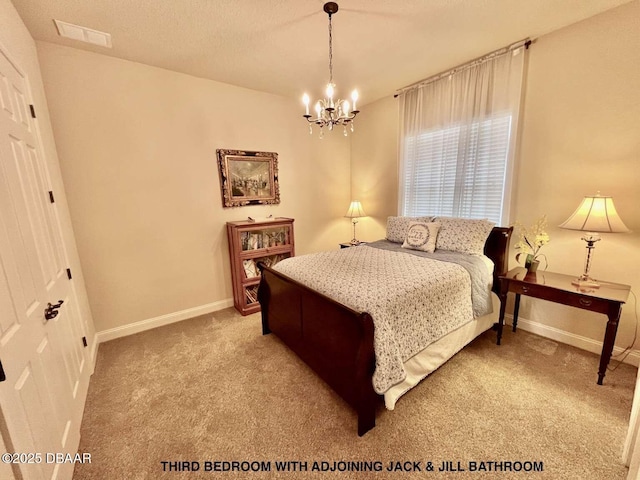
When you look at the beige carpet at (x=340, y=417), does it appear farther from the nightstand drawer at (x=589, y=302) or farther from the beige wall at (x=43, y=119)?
the beige wall at (x=43, y=119)

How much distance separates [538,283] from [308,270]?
1.95m

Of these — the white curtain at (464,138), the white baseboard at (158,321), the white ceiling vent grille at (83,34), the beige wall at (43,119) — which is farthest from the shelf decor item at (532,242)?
the white ceiling vent grille at (83,34)

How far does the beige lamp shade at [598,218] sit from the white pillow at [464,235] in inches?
26.3

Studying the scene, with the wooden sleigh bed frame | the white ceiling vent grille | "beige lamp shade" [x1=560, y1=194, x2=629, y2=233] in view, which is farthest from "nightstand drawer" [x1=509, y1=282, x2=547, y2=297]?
the white ceiling vent grille

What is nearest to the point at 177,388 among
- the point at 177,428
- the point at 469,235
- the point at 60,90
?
the point at 177,428

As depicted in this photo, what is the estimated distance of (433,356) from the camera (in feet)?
6.42

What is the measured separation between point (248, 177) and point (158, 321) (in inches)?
80.7

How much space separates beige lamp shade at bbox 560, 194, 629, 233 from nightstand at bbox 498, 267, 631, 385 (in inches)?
18.7

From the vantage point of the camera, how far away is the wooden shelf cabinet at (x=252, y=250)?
321 centimetres

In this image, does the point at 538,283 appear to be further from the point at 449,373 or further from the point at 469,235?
the point at 449,373

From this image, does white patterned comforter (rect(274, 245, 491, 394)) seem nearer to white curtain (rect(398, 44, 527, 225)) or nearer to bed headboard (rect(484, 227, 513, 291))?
bed headboard (rect(484, 227, 513, 291))

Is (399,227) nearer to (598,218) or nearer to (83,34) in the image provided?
(598,218)

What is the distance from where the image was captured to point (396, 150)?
3.75m

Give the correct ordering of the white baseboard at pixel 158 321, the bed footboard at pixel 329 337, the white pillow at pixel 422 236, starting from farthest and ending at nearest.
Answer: the white pillow at pixel 422 236
the white baseboard at pixel 158 321
the bed footboard at pixel 329 337
